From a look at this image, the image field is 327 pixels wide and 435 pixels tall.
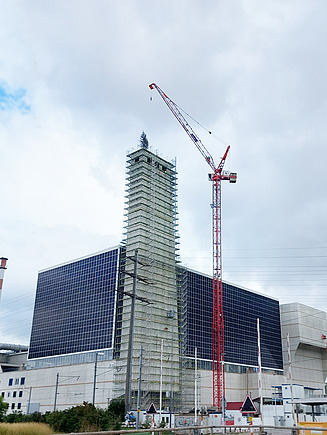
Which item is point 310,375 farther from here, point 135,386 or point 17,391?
point 17,391

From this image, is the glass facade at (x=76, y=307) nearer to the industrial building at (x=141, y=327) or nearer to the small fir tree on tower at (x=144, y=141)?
the industrial building at (x=141, y=327)

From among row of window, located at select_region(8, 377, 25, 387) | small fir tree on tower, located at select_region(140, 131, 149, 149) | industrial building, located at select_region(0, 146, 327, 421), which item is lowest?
row of window, located at select_region(8, 377, 25, 387)

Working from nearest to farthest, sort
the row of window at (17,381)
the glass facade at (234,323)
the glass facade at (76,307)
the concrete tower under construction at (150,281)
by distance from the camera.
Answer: the concrete tower under construction at (150,281), the glass facade at (76,307), the glass facade at (234,323), the row of window at (17,381)

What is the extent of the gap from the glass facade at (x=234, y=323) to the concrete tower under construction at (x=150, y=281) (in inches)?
192

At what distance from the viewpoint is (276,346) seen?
11800 centimetres

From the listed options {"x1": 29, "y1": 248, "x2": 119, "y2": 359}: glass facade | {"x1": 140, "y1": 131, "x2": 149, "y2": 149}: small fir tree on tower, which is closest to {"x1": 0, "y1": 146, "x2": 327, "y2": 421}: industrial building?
{"x1": 29, "y1": 248, "x2": 119, "y2": 359}: glass facade

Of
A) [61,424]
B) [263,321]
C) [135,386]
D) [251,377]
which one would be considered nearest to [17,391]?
[135,386]

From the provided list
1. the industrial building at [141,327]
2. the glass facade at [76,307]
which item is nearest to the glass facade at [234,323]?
the industrial building at [141,327]

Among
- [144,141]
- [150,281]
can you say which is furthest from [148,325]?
[144,141]

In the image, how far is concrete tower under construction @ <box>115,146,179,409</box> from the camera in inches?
3268

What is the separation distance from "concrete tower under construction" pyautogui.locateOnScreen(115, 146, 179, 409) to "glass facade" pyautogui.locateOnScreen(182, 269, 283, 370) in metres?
4.88

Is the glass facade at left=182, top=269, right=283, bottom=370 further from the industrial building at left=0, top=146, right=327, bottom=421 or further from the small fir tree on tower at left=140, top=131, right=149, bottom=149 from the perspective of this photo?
the small fir tree on tower at left=140, top=131, right=149, bottom=149

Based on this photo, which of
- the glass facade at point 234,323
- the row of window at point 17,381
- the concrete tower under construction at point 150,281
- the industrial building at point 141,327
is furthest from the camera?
the row of window at point 17,381

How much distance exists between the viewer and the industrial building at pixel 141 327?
8412 centimetres
